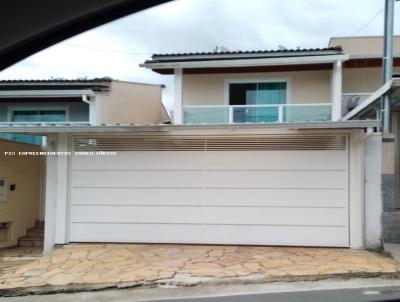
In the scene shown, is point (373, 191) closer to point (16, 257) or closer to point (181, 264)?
point (181, 264)

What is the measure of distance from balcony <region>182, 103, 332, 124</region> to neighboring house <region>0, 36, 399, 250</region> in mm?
5033

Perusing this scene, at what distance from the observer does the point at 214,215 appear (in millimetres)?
11953

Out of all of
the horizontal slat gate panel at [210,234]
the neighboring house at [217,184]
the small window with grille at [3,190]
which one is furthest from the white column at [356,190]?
the small window with grille at [3,190]

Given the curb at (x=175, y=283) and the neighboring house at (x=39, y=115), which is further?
the neighboring house at (x=39, y=115)

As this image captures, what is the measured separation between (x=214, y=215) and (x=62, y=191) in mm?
3909

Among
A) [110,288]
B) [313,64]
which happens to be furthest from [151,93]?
[110,288]

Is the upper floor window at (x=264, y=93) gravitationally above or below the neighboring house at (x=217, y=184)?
above

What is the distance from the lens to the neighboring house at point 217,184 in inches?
450

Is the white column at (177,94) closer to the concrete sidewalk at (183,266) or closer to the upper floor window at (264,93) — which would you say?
the upper floor window at (264,93)

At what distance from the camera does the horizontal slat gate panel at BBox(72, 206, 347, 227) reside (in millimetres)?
11617

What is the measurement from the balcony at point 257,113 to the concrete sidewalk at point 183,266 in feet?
21.5

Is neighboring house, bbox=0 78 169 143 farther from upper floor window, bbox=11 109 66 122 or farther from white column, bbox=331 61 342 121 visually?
white column, bbox=331 61 342 121

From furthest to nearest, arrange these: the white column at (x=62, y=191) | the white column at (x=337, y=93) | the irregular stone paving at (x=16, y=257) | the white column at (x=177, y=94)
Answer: the white column at (x=177, y=94)
the white column at (x=337, y=93)
the white column at (x=62, y=191)
the irregular stone paving at (x=16, y=257)

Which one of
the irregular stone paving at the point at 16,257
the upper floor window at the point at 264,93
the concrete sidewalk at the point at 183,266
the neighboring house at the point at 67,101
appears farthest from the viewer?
the neighboring house at the point at 67,101
